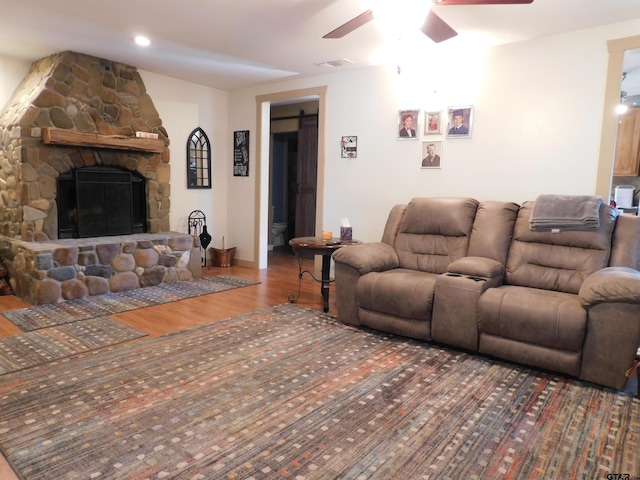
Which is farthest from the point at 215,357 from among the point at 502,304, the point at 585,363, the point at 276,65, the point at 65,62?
the point at 65,62

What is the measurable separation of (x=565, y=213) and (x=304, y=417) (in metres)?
2.30

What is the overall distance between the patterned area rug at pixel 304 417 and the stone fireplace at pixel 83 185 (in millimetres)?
1563

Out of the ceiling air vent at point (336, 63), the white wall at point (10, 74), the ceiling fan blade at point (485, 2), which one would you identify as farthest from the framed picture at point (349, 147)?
the white wall at point (10, 74)

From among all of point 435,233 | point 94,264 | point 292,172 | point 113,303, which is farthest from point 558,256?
point 292,172

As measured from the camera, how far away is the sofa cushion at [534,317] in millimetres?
2471

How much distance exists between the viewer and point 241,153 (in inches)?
228

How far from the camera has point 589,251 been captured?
3.00 metres

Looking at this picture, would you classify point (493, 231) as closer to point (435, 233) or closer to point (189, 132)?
point (435, 233)

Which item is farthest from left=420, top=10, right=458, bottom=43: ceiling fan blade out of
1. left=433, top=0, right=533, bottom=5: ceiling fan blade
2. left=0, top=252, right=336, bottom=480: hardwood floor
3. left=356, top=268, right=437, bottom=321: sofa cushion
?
left=0, top=252, right=336, bottom=480: hardwood floor

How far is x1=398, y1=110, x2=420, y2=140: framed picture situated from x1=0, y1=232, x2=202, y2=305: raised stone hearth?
102 inches

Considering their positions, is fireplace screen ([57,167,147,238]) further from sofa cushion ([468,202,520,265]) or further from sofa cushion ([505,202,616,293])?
sofa cushion ([505,202,616,293])

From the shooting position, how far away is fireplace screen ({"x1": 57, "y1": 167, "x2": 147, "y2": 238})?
4422mm

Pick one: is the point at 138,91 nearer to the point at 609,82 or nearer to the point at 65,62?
the point at 65,62

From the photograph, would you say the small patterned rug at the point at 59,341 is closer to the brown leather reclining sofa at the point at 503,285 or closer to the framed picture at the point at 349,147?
the brown leather reclining sofa at the point at 503,285
